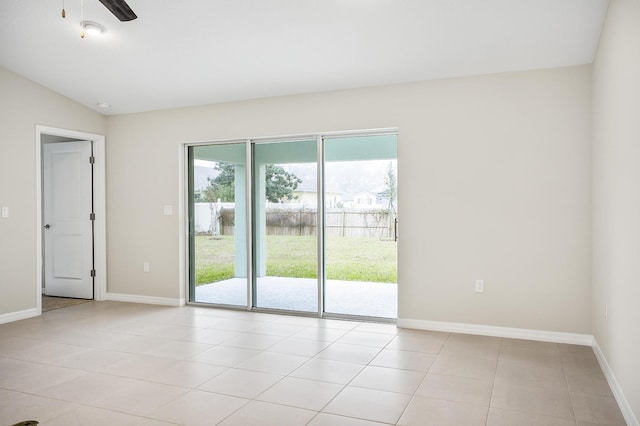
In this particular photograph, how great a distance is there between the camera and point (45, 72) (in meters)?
5.19

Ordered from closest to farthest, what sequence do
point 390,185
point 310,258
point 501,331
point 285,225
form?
point 501,331
point 390,185
point 310,258
point 285,225

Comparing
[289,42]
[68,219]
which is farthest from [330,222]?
[68,219]

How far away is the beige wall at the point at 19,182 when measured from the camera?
5.18 metres

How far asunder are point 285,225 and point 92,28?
273 centimetres

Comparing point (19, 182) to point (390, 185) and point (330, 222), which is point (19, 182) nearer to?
point (330, 222)

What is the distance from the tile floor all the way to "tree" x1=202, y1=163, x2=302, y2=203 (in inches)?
59.1

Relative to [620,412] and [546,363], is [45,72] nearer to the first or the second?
[546,363]

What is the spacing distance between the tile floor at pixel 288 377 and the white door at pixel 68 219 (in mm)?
1473

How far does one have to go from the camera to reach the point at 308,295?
17.9ft

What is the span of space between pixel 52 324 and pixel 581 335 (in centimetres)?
521

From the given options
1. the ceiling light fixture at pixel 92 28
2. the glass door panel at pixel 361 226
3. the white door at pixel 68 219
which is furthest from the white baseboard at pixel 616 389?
the white door at pixel 68 219

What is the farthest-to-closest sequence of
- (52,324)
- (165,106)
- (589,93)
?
(165,106), (52,324), (589,93)

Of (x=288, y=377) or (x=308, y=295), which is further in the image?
(x=308, y=295)

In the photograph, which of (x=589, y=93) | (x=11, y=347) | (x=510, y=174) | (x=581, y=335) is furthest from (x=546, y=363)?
(x=11, y=347)
